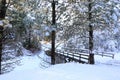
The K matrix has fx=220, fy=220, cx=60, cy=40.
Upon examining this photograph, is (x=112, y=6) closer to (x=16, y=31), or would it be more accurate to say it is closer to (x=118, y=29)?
(x=118, y=29)

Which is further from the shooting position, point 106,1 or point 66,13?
point 66,13

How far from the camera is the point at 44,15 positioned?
15.9m

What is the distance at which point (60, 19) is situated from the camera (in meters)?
16.0

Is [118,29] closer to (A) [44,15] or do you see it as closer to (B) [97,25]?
(B) [97,25]

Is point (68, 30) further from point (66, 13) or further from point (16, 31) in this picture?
point (16, 31)

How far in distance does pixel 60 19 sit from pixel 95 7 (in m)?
2.73

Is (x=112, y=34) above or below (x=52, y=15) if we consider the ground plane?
below

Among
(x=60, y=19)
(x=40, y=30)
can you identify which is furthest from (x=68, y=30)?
(x=40, y=30)

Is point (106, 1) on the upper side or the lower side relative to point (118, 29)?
upper

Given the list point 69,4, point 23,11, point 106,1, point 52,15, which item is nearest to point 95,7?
point 106,1

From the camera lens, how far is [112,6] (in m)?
14.4

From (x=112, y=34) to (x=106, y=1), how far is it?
96.6 inches

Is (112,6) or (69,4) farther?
(69,4)

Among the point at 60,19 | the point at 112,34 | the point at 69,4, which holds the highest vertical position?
the point at 69,4
